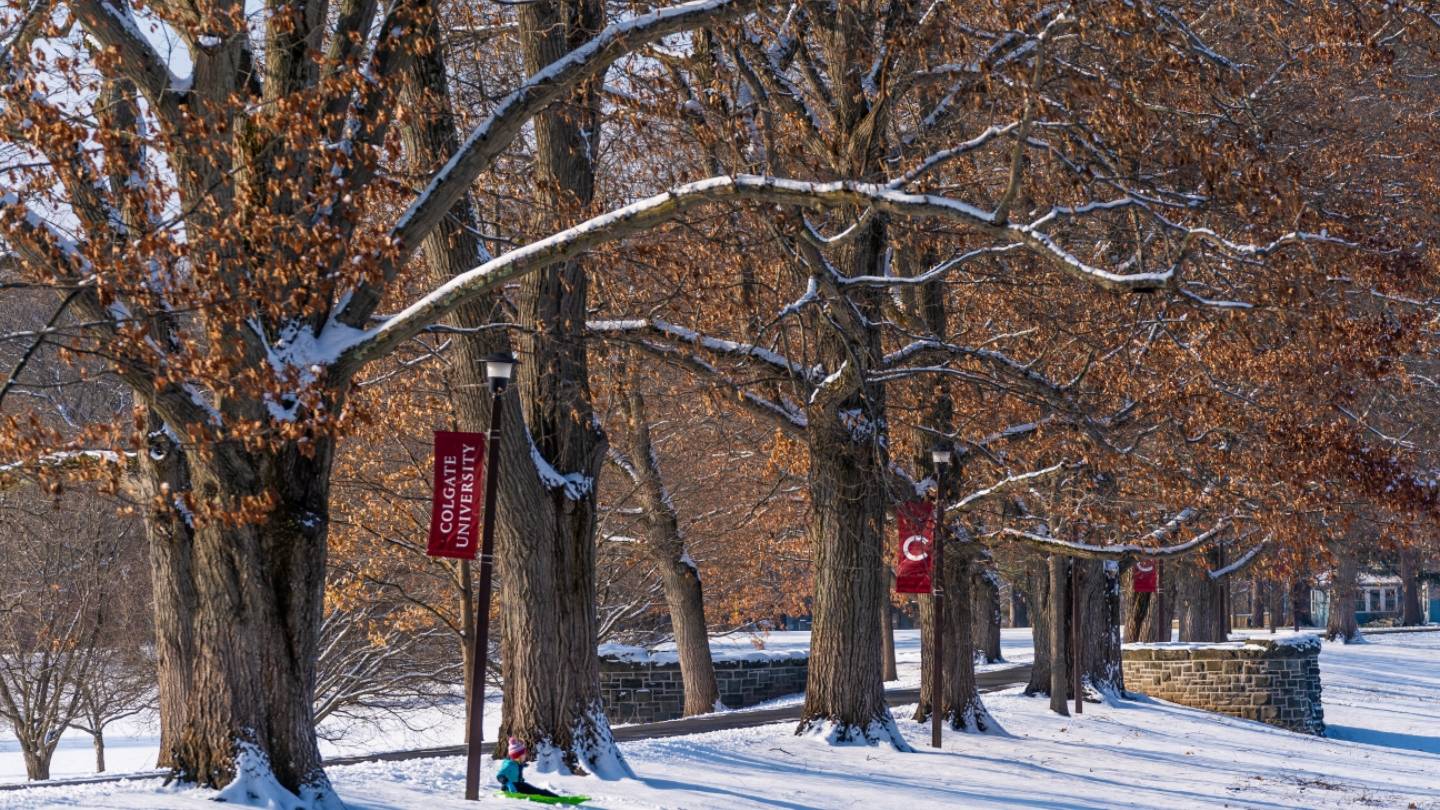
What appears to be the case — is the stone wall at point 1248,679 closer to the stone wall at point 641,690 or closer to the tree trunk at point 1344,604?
the stone wall at point 641,690

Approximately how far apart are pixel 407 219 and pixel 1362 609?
9896cm

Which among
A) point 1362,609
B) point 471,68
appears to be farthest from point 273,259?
point 1362,609

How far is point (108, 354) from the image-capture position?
9.09 metres

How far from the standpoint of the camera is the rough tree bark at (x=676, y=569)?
79.2 feet

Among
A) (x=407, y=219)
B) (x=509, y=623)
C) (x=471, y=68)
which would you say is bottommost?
(x=509, y=623)

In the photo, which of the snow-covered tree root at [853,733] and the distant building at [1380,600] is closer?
the snow-covered tree root at [853,733]

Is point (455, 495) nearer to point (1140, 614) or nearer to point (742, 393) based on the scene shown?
point (742, 393)

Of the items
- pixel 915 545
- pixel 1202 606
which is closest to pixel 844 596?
pixel 915 545

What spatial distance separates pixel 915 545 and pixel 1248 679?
Answer: 15.9 metres

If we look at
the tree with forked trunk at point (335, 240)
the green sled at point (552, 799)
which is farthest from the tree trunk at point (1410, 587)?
the green sled at point (552, 799)

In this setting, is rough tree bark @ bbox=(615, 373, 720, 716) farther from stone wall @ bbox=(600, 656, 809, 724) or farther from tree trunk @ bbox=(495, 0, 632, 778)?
tree trunk @ bbox=(495, 0, 632, 778)

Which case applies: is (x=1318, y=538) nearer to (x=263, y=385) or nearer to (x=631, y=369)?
(x=631, y=369)

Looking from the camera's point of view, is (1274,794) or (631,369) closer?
(631,369)

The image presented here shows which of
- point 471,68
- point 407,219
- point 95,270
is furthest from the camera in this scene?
point 471,68
